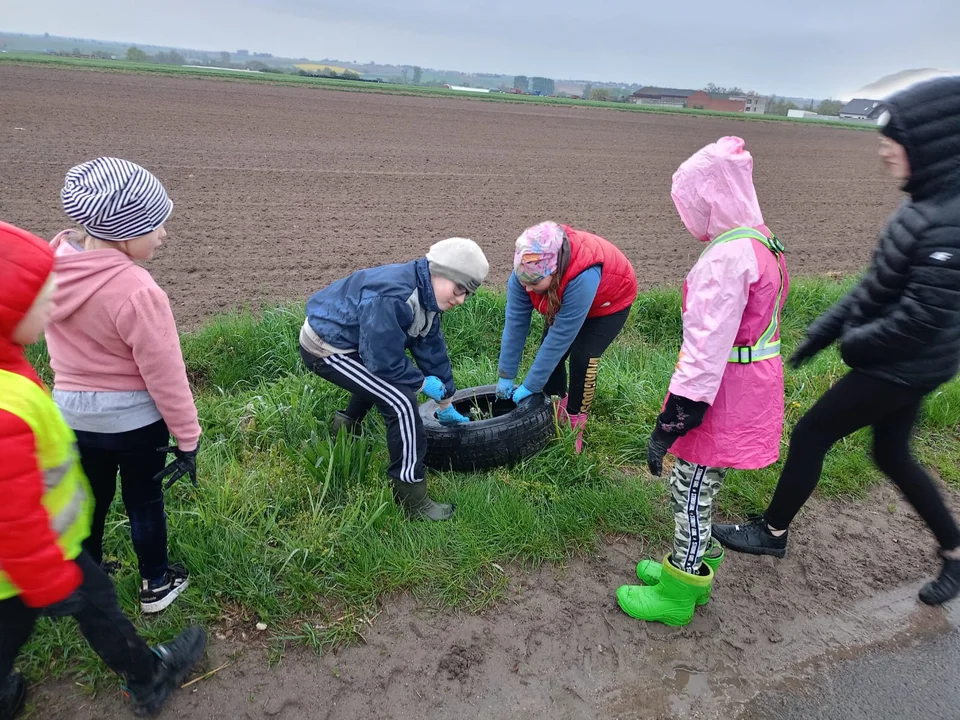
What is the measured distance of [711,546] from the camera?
3027mm

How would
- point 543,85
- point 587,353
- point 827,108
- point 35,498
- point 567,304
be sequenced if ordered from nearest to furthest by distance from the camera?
1. point 35,498
2. point 567,304
3. point 587,353
4. point 827,108
5. point 543,85

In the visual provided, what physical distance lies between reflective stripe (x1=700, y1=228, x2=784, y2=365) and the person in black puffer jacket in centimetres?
36

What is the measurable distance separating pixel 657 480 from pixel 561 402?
825 mm

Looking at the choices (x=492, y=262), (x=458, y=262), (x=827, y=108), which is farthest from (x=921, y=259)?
(x=827, y=108)

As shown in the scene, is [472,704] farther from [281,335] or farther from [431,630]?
[281,335]

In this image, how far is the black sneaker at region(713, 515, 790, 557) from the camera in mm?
3240

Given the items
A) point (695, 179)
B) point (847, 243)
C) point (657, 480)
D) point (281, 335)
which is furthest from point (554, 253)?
point (847, 243)

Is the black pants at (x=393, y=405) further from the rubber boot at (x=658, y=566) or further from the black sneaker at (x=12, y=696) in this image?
the black sneaker at (x=12, y=696)

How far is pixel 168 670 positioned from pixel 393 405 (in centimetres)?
138

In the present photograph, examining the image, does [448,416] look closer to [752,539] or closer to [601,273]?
[601,273]

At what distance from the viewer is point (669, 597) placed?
2797 millimetres

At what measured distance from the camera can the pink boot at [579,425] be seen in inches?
158

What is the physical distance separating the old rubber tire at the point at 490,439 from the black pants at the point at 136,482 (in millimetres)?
1412

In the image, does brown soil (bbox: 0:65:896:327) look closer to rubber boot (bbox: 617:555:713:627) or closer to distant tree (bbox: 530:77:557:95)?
rubber boot (bbox: 617:555:713:627)
